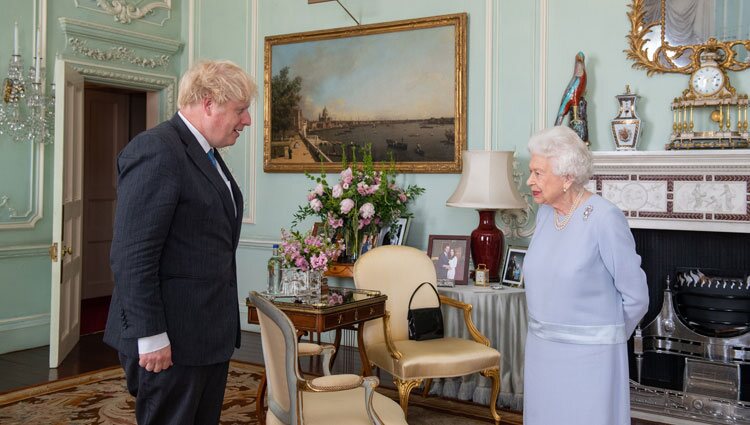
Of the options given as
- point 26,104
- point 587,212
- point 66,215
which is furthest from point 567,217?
point 26,104

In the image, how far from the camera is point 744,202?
4.09 metres

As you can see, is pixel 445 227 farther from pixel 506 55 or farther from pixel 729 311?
pixel 729 311

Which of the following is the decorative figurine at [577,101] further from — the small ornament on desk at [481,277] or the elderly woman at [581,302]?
the elderly woman at [581,302]

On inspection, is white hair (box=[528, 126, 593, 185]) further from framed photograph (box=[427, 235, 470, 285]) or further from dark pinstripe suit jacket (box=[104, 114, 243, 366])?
framed photograph (box=[427, 235, 470, 285])

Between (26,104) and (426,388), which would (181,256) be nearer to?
(426,388)

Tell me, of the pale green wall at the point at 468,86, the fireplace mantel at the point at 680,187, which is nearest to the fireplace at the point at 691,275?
the fireplace mantel at the point at 680,187

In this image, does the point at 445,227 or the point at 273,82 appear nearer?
the point at 445,227

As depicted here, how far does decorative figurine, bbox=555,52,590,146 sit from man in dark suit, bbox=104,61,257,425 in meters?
3.13

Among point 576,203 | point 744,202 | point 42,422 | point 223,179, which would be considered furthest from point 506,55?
point 42,422

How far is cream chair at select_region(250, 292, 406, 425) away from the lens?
2.51m

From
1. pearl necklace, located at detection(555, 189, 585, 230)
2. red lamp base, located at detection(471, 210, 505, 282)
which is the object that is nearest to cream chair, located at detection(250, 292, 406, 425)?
pearl necklace, located at detection(555, 189, 585, 230)

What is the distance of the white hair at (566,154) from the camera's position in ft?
8.45

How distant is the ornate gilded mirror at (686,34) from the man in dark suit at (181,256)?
11.3 ft

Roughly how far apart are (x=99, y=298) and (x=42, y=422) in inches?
186
